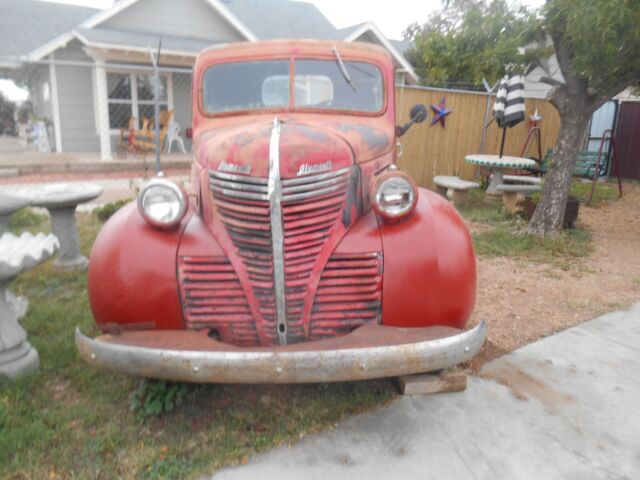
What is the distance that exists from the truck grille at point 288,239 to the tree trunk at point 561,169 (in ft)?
17.0

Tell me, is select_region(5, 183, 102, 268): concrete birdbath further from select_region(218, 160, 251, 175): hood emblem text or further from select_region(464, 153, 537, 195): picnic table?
select_region(464, 153, 537, 195): picnic table

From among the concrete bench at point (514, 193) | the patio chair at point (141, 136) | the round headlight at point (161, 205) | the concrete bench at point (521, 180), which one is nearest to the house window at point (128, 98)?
the patio chair at point (141, 136)

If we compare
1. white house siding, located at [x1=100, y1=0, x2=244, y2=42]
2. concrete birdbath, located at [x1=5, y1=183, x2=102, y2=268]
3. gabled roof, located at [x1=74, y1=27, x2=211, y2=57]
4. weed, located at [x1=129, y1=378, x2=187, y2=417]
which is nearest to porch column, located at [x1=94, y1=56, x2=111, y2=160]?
gabled roof, located at [x1=74, y1=27, x2=211, y2=57]

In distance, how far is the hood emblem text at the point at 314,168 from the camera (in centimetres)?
261

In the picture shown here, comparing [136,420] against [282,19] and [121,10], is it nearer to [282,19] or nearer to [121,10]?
[121,10]

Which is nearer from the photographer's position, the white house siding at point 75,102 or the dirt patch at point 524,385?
the dirt patch at point 524,385

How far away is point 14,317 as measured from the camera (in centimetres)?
321

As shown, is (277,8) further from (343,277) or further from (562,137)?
(343,277)

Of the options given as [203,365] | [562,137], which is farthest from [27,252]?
[562,137]

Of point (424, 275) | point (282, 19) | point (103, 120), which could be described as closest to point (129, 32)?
point (103, 120)

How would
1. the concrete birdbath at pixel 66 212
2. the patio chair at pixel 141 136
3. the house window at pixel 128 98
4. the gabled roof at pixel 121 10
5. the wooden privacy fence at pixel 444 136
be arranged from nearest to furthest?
the concrete birdbath at pixel 66 212 → the wooden privacy fence at pixel 444 136 → the patio chair at pixel 141 136 → the gabled roof at pixel 121 10 → the house window at pixel 128 98

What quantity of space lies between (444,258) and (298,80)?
179 cm

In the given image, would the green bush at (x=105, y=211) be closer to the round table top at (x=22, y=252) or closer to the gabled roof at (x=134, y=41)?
the round table top at (x=22, y=252)

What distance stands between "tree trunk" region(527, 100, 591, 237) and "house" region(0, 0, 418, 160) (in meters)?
8.80
